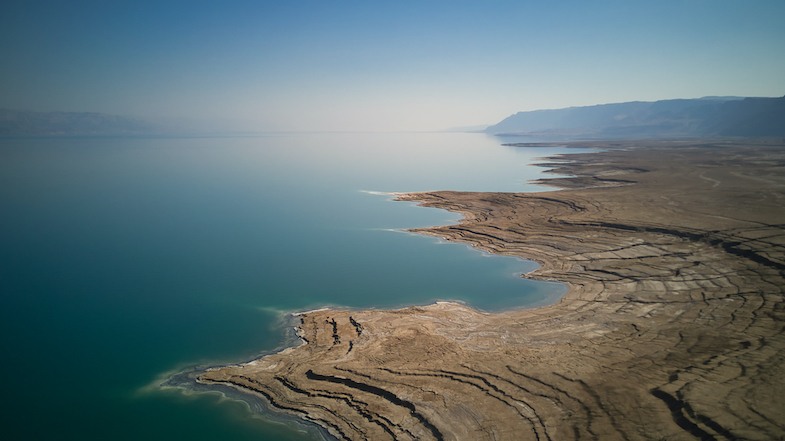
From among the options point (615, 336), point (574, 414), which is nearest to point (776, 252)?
point (615, 336)

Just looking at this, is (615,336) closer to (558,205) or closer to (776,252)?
(776,252)

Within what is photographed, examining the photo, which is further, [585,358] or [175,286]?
[175,286]

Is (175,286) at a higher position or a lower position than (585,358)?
higher

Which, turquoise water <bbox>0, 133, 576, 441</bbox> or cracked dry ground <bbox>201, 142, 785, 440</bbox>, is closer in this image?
cracked dry ground <bbox>201, 142, 785, 440</bbox>

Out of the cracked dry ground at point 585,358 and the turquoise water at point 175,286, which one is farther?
the turquoise water at point 175,286
